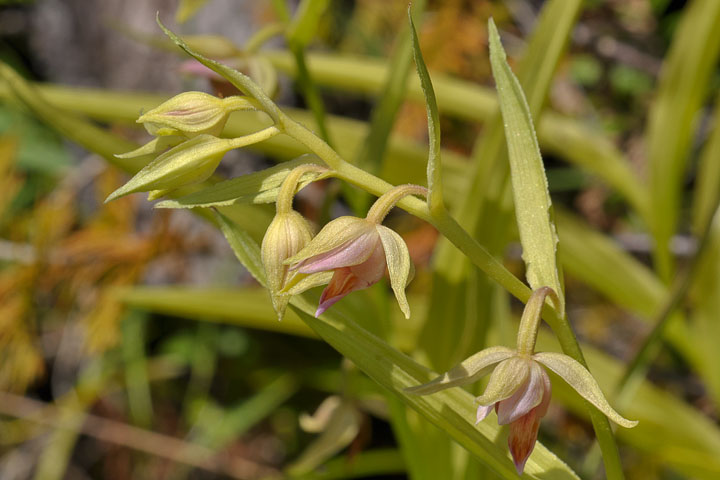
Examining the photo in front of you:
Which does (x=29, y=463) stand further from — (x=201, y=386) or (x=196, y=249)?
(x=196, y=249)

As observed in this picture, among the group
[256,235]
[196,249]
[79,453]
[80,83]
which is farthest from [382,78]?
[79,453]

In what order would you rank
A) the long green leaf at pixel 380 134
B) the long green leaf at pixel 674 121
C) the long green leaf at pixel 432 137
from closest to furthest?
the long green leaf at pixel 432 137
the long green leaf at pixel 380 134
the long green leaf at pixel 674 121

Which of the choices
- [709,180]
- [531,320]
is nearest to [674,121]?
[709,180]

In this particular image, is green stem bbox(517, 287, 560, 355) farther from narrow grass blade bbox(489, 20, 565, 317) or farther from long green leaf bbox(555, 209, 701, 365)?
long green leaf bbox(555, 209, 701, 365)

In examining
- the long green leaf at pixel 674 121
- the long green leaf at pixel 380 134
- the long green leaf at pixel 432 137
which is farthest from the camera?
the long green leaf at pixel 674 121

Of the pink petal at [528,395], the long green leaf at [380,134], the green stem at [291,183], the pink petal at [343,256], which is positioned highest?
the green stem at [291,183]

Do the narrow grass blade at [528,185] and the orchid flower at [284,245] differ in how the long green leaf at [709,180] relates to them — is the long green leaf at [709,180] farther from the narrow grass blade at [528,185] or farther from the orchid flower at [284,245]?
the orchid flower at [284,245]

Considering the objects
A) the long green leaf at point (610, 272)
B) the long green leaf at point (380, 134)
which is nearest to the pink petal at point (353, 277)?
the long green leaf at point (380, 134)
